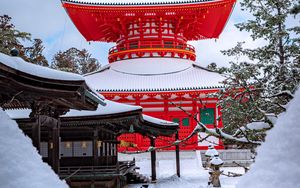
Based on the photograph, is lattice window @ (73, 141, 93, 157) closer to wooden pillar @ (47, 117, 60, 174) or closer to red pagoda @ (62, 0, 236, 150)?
wooden pillar @ (47, 117, 60, 174)

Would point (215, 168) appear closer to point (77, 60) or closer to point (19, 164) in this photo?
point (19, 164)

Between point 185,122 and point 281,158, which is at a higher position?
→ point 185,122

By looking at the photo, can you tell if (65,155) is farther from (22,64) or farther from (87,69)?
(87,69)

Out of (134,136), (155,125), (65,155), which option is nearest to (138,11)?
(134,136)

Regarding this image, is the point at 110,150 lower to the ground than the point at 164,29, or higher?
lower

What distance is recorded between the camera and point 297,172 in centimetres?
227

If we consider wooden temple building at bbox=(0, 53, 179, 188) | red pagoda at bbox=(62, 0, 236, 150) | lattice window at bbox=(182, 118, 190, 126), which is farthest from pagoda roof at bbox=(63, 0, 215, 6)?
wooden temple building at bbox=(0, 53, 179, 188)

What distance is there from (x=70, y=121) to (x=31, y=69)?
7.00 meters

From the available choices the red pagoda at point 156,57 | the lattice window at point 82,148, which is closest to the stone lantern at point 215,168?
the lattice window at point 82,148

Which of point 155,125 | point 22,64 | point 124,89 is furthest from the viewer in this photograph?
point 124,89

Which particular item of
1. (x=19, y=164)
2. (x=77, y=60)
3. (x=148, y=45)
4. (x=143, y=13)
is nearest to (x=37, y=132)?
(x=19, y=164)

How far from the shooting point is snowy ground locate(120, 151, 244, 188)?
19422 millimetres

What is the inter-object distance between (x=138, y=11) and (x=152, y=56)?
3.53 meters

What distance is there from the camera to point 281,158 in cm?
236
